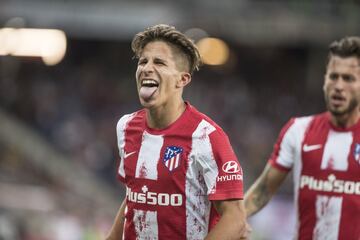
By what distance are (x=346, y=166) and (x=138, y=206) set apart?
1804 mm

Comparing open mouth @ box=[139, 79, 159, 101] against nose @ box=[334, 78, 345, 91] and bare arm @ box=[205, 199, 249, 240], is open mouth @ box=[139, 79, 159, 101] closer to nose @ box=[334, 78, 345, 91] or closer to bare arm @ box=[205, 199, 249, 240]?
bare arm @ box=[205, 199, 249, 240]

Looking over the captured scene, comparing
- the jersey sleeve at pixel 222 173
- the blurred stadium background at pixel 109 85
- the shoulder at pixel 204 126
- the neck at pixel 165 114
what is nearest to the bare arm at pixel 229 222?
the jersey sleeve at pixel 222 173

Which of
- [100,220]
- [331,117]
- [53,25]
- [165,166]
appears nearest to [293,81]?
[53,25]

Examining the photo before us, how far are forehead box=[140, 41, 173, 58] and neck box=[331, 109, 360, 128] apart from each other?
1.78 meters

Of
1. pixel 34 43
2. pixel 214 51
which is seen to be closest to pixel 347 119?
pixel 34 43

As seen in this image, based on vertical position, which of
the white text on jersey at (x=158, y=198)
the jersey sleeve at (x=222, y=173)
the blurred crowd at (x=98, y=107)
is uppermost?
the blurred crowd at (x=98, y=107)

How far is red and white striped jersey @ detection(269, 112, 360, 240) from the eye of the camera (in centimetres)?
638

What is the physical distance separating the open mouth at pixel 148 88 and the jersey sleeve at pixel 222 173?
1.35 feet

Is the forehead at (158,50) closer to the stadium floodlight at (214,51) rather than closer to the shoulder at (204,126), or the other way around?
the shoulder at (204,126)

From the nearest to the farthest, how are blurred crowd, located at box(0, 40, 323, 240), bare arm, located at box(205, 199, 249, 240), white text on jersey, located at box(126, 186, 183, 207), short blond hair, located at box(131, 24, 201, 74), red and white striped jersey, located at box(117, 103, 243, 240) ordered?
bare arm, located at box(205, 199, 249, 240), red and white striped jersey, located at box(117, 103, 243, 240), white text on jersey, located at box(126, 186, 183, 207), short blond hair, located at box(131, 24, 201, 74), blurred crowd, located at box(0, 40, 323, 240)

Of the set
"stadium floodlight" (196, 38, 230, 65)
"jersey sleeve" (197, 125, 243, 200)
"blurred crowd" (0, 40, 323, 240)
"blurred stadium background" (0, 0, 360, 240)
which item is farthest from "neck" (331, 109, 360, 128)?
"stadium floodlight" (196, 38, 230, 65)

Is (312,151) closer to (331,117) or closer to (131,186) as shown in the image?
(331,117)

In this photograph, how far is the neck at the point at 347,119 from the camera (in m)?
6.62

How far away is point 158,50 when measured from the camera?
527 cm
